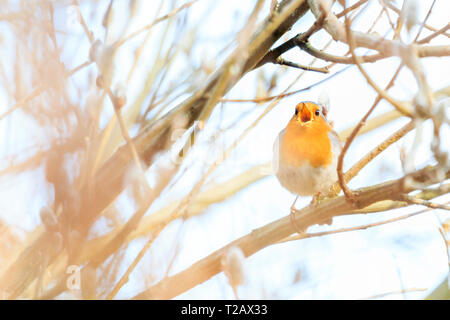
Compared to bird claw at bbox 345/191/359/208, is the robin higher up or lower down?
higher up

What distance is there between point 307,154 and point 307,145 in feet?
0.10

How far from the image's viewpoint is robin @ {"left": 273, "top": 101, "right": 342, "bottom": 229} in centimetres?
155

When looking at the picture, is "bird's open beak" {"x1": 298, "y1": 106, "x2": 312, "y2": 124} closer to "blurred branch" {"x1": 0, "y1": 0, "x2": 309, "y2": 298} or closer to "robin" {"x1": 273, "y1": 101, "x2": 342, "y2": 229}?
"robin" {"x1": 273, "y1": 101, "x2": 342, "y2": 229}

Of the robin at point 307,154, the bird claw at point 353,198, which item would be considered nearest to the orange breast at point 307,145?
the robin at point 307,154

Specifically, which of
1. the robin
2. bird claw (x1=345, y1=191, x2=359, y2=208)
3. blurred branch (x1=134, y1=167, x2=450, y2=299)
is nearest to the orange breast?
the robin

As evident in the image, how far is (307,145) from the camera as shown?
158 cm

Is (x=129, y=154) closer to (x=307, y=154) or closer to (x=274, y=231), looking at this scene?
(x=274, y=231)

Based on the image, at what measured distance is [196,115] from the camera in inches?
44.9

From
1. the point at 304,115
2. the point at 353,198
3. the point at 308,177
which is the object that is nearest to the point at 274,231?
the point at 353,198

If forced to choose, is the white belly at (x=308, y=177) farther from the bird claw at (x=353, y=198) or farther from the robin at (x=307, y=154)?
the bird claw at (x=353, y=198)

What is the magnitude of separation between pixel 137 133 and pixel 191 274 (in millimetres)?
338

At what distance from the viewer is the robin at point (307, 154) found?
1.55 meters
